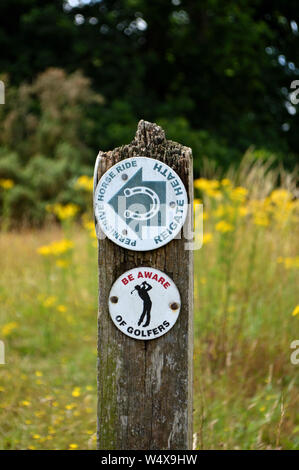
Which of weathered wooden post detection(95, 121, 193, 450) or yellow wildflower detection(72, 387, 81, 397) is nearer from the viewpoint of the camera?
weathered wooden post detection(95, 121, 193, 450)

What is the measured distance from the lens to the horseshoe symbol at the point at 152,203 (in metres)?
1.51

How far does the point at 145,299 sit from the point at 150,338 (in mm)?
121

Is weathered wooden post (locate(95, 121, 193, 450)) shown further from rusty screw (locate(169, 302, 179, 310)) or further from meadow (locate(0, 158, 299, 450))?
meadow (locate(0, 158, 299, 450))

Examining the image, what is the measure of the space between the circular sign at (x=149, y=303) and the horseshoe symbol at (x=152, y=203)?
160 mm

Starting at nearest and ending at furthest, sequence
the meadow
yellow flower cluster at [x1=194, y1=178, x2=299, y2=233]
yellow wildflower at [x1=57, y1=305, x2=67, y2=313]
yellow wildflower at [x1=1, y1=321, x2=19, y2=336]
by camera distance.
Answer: the meadow < yellow flower cluster at [x1=194, y1=178, x2=299, y2=233] < yellow wildflower at [x1=1, y1=321, x2=19, y2=336] < yellow wildflower at [x1=57, y1=305, x2=67, y2=313]

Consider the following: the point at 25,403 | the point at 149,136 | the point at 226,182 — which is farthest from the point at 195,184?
the point at 149,136

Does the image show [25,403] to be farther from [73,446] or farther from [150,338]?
[150,338]

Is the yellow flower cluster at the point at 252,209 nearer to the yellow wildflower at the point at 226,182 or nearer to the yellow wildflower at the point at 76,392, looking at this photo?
the yellow wildflower at the point at 226,182

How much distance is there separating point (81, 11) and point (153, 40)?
7.26 ft

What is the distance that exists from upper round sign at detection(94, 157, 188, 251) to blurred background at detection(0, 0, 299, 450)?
0.83m

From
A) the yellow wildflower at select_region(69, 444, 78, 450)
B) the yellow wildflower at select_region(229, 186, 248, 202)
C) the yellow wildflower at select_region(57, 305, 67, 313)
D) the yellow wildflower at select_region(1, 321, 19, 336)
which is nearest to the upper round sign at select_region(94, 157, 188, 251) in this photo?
the yellow wildflower at select_region(69, 444, 78, 450)

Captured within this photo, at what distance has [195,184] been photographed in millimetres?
6617

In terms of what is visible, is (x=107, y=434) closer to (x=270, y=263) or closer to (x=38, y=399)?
(x=38, y=399)

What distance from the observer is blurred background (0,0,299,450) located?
116 inches
